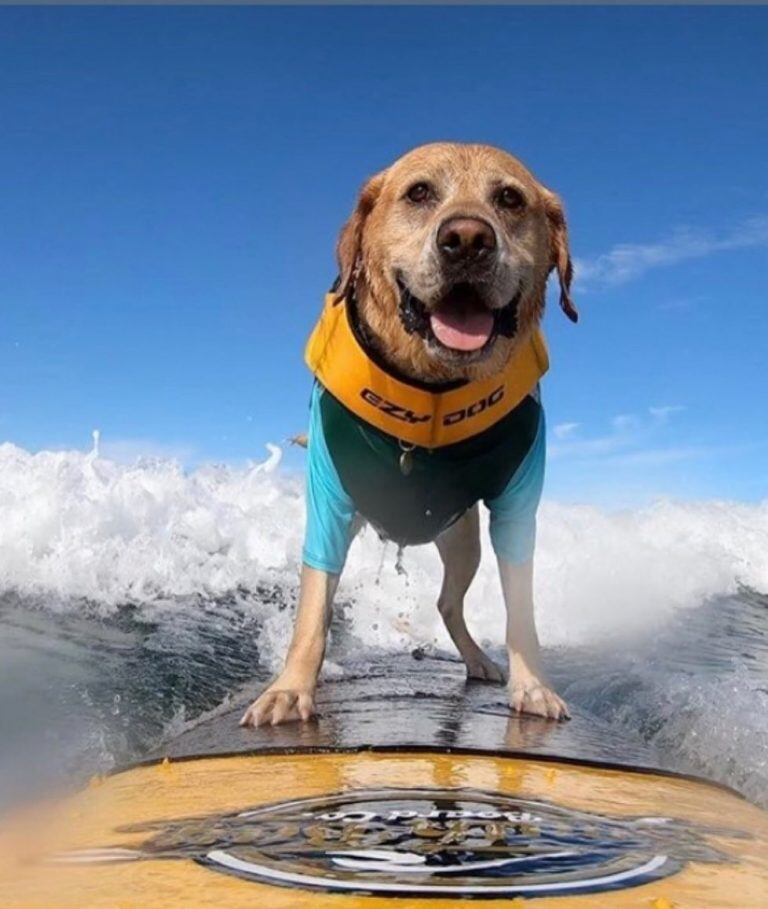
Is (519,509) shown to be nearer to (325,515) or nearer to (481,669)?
(325,515)

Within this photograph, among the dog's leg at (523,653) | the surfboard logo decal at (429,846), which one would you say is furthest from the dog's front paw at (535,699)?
the surfboard logo decal at (429,846)

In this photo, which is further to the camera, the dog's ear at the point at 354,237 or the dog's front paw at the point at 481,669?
the dog's front paw at the point at 481,669

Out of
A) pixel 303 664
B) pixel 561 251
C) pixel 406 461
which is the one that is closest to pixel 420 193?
pixel 561 251

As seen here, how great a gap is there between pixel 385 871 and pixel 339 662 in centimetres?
424

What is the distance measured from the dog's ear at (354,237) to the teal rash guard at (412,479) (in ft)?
1.72

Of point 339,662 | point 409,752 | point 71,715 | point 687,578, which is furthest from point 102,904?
point 687,578

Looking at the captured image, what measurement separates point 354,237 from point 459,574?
2148 mm

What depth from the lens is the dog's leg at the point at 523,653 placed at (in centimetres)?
438

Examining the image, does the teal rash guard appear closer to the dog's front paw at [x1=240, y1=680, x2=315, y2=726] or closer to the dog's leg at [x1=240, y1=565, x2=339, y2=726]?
the dog's leg at [x1=240, y1=565, x2=339, y2=726]

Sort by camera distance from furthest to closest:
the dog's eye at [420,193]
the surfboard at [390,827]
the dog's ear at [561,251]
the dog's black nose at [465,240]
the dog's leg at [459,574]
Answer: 1. the dog's leg at [459,574]
2. the dog's ear at [561,251]
3. the dog's eye at [420,193]
4. the dog's black nose at [465,240]
5. the surfboard at [390,827]

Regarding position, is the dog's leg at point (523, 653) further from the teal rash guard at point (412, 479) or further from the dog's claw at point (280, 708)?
the dog's claw at point (280, 708)

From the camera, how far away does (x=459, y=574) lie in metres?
5.71

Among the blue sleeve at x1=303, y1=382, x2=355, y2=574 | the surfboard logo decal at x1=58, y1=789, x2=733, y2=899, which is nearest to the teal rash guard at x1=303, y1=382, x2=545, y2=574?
the blue sleeve at x1=303, y1=382, x2=355, y2=574

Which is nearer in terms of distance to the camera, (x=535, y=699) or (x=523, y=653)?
(x=535, y=699)
